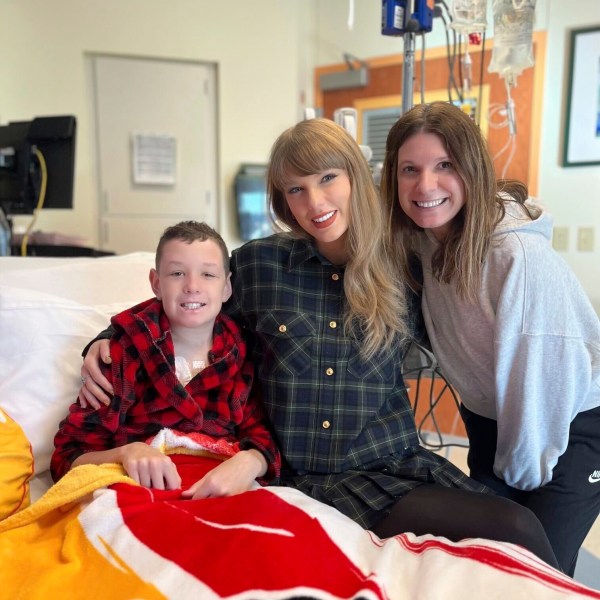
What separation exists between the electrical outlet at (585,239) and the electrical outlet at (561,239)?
6cm

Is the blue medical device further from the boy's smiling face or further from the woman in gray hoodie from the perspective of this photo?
the boy's smiling face

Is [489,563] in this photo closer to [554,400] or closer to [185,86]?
[554,400]

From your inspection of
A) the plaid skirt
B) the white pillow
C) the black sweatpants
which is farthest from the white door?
the black sweatpants

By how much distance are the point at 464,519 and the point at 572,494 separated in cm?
34

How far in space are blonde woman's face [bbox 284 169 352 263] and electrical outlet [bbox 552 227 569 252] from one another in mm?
2080

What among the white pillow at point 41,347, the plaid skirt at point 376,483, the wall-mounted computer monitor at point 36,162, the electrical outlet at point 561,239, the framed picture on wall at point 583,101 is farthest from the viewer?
the electrical outlet at point 561,239

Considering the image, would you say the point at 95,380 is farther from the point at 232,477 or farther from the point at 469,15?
the point at 469,15

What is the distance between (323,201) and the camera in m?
1.14

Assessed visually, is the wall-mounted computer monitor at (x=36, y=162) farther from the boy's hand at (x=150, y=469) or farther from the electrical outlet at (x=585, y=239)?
the electrical outlet at (x=585, y=239)

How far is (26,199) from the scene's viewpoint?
7.30 feet

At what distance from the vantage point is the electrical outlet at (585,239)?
110 inches

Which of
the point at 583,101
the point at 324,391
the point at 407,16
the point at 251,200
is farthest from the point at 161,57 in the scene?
the point at 324,391

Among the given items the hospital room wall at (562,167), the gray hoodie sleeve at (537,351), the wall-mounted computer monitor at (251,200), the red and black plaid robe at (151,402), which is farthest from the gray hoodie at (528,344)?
the wall-mounted computer monitor at (251,200)

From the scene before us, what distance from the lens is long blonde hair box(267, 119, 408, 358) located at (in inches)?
45.2
